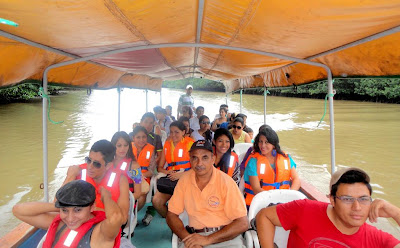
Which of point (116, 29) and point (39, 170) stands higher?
point (116, 29)

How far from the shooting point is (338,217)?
1611 millimetres

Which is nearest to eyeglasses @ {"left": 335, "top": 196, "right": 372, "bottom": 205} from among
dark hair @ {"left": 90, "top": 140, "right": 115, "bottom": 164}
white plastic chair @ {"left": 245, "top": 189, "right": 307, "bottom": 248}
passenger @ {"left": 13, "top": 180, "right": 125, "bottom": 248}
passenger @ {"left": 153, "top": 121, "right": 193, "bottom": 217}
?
white plastic chair @ {"left": 245, "top": 189, "right": 307, "bottom": 248}

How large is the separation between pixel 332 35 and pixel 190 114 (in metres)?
4.98

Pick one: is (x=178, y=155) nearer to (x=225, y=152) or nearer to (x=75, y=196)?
(x=225, y=152)

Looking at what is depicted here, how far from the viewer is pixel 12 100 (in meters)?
27.1

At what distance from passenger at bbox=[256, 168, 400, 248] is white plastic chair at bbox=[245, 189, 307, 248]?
40cm

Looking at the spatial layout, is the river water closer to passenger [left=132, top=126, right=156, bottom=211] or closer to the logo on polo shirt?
passenger [left=132, top=126, right=156, bottom=211]

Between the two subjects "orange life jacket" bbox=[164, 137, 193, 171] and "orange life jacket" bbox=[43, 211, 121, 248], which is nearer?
"orange life jacket" bbox=[43, 211, 121, 248]

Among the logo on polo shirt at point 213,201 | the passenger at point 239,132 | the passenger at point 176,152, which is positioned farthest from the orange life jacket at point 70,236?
the passenger at point 239,132

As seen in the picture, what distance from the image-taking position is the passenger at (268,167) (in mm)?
3000

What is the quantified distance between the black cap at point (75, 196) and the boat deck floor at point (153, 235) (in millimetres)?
1676

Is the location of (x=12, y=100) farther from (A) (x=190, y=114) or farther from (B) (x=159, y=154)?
(B) (x=159, y=154)

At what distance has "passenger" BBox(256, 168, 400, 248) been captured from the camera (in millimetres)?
1479

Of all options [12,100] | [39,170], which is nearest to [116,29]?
[39,170]
